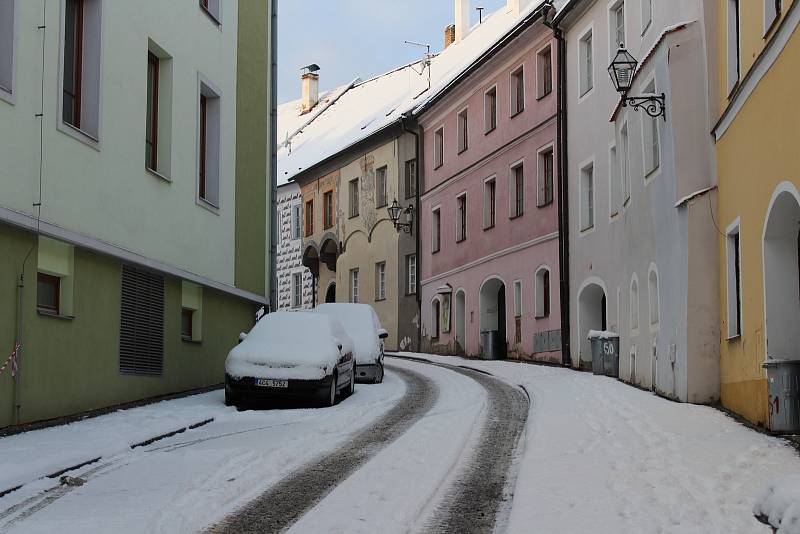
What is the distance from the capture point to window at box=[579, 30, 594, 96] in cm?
2631

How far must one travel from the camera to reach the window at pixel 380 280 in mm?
41844

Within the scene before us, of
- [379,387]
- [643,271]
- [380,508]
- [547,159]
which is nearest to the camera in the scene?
[380,508]

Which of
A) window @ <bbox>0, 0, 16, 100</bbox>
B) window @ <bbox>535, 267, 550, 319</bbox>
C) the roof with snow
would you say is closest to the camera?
window @ <bbox>0, 0, 16, 100</bbox>

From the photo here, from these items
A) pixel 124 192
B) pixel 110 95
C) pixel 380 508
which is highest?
pixel 110 95

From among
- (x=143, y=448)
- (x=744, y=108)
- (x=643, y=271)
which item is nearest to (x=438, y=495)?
(x=143, y=448)

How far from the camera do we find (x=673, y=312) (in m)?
16.5

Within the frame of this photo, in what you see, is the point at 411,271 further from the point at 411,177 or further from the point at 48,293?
the point at 48,293

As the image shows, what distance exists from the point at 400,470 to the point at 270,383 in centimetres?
657

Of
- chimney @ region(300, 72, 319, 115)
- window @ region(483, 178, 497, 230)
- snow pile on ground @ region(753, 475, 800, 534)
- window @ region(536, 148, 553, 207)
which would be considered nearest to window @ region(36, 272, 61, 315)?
snow pile on ground @ region(753, 475, 800, 534)

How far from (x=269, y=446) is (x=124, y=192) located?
19.7ft

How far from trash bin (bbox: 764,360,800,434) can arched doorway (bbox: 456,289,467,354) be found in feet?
74.7

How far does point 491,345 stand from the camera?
32031 millimetres

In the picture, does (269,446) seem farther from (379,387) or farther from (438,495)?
(379,387)

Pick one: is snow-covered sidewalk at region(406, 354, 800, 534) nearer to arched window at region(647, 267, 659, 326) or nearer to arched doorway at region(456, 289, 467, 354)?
arched window at region(647, 267, 659, 326)
